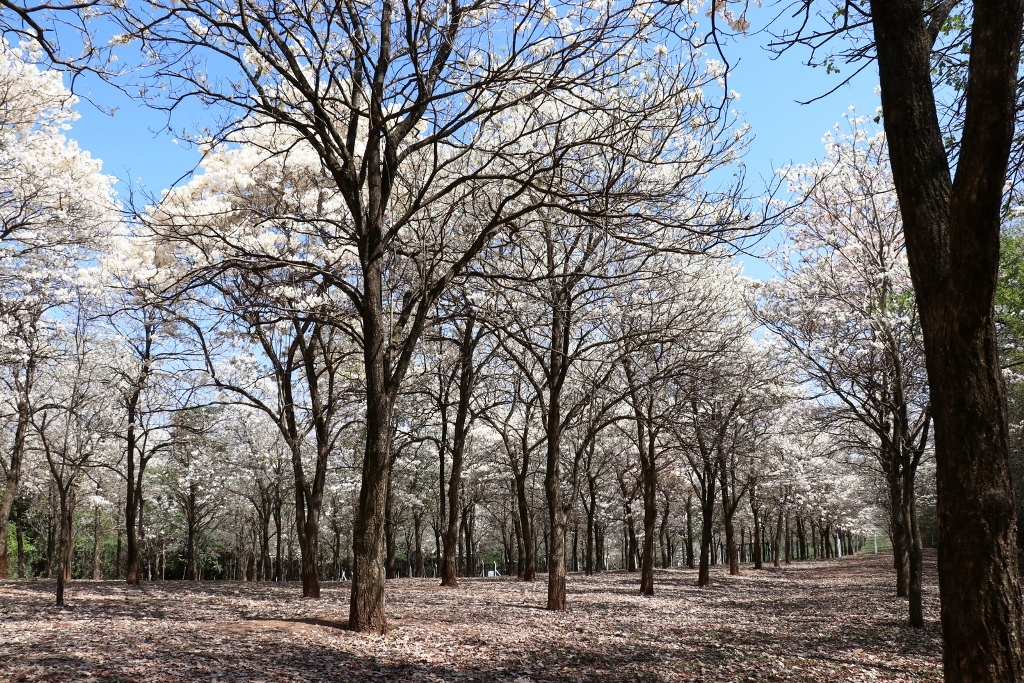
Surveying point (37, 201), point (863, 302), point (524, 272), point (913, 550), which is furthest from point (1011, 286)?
point (37, 201)

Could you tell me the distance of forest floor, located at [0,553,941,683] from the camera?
7.22 metres

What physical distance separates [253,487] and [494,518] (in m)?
18.3

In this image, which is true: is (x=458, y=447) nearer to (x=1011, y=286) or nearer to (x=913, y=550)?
(x=913, y=550)

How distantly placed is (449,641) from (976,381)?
786 cm

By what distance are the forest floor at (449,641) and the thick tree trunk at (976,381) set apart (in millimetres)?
4412

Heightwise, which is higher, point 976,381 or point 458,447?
point 976,381

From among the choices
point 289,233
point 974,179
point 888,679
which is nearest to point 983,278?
point 974,179

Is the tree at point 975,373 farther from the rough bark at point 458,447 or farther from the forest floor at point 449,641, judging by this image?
the rough bark at point 458,447

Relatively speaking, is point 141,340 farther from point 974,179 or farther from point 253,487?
point 974,179

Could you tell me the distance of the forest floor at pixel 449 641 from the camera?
7.22m

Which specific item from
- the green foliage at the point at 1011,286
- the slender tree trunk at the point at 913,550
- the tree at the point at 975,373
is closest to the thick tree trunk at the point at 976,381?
the tree at the point at 975,373

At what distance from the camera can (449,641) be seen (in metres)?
9.59

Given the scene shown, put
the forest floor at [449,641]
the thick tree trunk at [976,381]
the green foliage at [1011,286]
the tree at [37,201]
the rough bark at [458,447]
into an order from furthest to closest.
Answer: the rough bark at [458,447] < the green foliage at [1011,286] < the tree at [37,201] < the forest floor at [449,641] < the thick tree trunk at [976,381]

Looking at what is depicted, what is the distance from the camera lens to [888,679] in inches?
319
